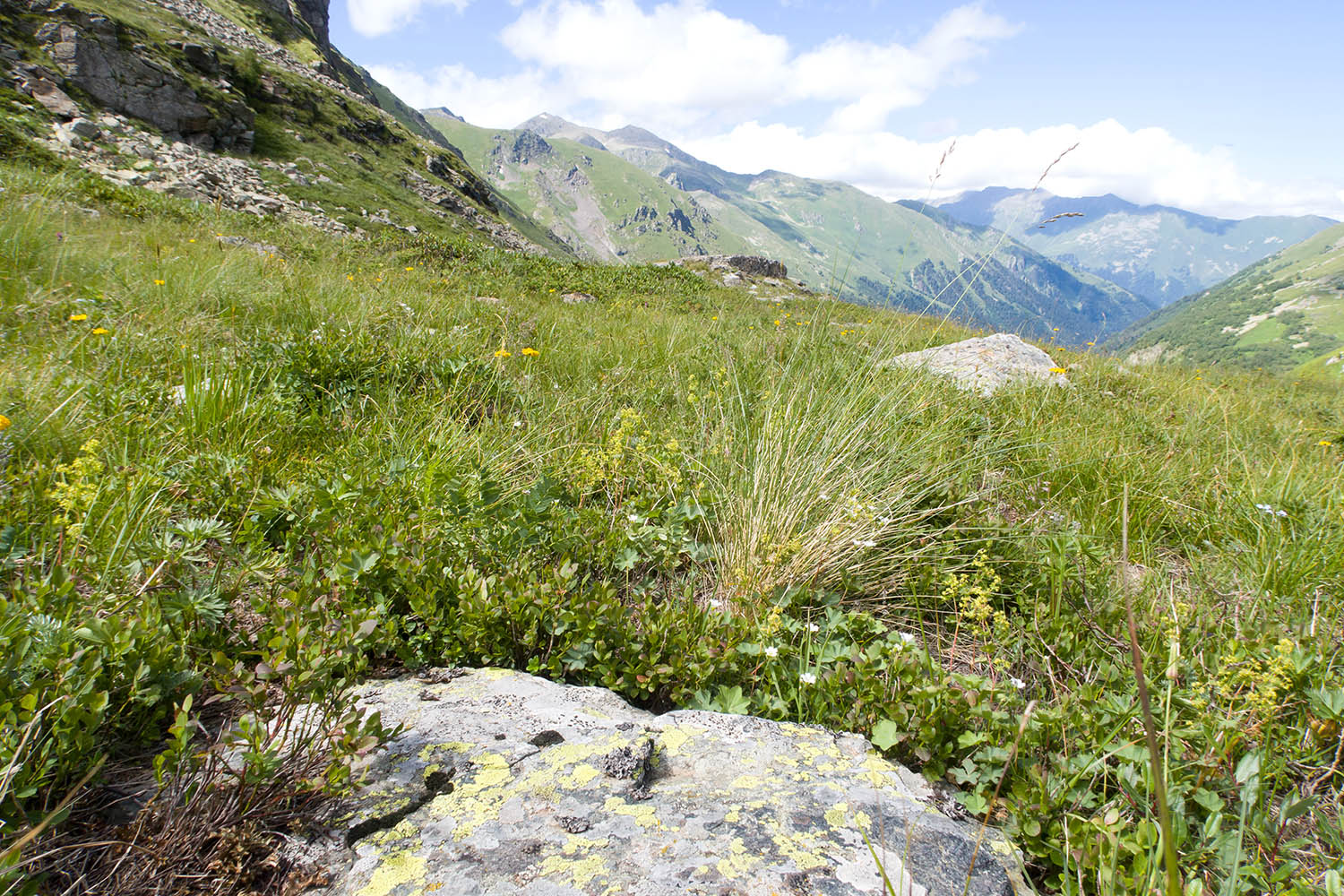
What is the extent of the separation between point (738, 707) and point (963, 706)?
696 millimetres

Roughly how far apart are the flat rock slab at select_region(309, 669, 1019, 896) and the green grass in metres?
0.16

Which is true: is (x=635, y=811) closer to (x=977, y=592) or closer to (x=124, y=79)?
(x=977, y=592)

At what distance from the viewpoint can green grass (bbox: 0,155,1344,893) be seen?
1.58 metres

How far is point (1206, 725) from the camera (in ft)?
5.98

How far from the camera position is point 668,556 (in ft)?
9.01

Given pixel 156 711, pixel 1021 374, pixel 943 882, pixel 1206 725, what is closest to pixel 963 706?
pixel 943 882

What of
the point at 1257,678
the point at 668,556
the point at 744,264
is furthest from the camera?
the point at 744,264

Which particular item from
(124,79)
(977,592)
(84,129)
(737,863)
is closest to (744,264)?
(84,129)

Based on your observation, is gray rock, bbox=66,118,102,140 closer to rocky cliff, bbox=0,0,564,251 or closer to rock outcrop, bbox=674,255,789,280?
rocky cliff, bbox=0,0,564,251

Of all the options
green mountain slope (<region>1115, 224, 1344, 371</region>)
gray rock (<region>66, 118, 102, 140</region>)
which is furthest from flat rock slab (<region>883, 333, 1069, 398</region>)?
green mountain slope (<region>1115, 224, 1344, 371</region>)

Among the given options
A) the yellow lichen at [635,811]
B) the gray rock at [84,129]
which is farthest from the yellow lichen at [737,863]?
the gray rock at [84,129]

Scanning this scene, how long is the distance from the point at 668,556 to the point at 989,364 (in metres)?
5.50

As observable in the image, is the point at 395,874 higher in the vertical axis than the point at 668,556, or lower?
lower

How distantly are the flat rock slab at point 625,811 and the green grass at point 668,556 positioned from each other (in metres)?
0.16
